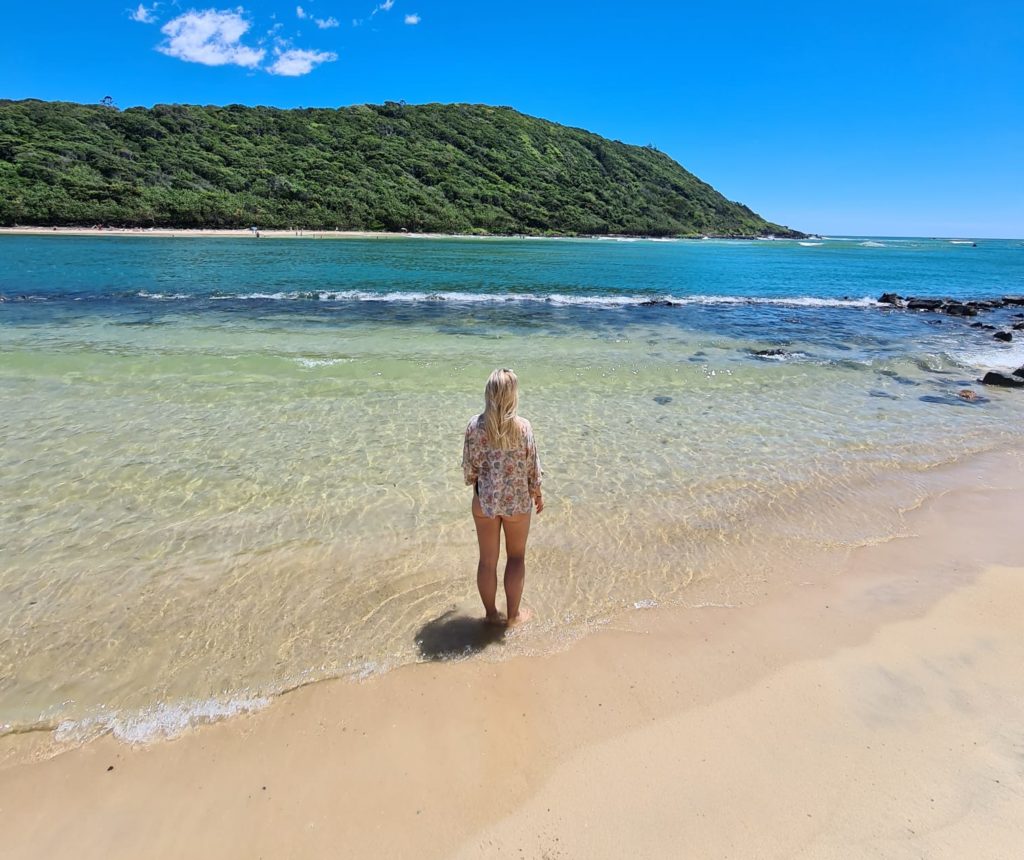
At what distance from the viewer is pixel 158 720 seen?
11.7 ft

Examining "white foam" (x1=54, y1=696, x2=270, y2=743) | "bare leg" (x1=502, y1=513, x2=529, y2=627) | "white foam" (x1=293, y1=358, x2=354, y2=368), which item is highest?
"white foam" (x1=293, y1=358, x2=354, y2=368)

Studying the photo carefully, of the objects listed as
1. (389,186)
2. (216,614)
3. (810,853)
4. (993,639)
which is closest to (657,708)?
(810,853)

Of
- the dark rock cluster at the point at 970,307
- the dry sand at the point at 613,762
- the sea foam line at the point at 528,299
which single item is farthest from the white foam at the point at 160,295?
the dark rock cluster at the point at 970,307

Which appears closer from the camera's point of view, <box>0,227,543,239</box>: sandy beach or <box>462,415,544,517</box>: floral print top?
<box>462,415,544,517</box>: floral print top

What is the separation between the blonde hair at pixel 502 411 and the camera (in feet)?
11.9

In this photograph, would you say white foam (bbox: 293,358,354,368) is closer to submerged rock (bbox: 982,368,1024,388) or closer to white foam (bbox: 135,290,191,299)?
white foam (bbox: 135,290,191,299)

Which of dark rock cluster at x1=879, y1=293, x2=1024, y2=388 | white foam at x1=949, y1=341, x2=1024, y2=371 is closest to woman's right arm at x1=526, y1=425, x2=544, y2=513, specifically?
white foam at x1=949, y1=341, x2=1024, y2=371

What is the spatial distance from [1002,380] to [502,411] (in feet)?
48.1

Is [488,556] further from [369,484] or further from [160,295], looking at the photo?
[160,295]

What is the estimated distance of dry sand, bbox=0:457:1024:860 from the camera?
2.80 metres

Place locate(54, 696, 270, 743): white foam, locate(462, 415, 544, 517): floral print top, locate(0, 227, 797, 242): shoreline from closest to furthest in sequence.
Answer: locate(54, 696, 270, 743): white foam < locate(462, 415, 544, 517): floral print top < locate(0, 227, 797, 242): shoreline

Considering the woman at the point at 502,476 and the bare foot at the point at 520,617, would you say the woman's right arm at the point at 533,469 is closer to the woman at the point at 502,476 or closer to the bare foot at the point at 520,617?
the woman at the point at 502,476

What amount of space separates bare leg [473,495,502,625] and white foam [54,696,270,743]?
1.69 m

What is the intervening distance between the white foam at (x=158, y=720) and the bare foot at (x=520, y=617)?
184 cm
